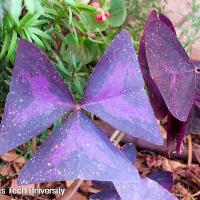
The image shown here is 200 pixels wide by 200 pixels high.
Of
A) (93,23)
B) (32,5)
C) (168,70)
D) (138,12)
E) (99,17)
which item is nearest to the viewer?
(32,5)

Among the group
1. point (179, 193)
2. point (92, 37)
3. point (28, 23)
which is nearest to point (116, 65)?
point (28, 23)

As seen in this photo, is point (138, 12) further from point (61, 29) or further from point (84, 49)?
point (61, 29)

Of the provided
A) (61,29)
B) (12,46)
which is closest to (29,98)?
(12,46)

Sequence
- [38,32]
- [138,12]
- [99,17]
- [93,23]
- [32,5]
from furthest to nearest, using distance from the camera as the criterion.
Answer: [138,12] → [93,23] → [99,17] → [38,32] → [32,5]

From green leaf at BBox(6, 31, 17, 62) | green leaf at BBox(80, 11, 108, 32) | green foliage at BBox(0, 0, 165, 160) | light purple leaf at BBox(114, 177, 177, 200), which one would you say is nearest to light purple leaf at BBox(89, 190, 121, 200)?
light purple leaf at BBox(114, 177, 177, 200)

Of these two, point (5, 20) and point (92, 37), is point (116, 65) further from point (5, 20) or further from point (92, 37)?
point (92, 37)

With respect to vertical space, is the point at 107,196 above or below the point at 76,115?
below

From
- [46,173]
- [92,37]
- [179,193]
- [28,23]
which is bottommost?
[179,193]
